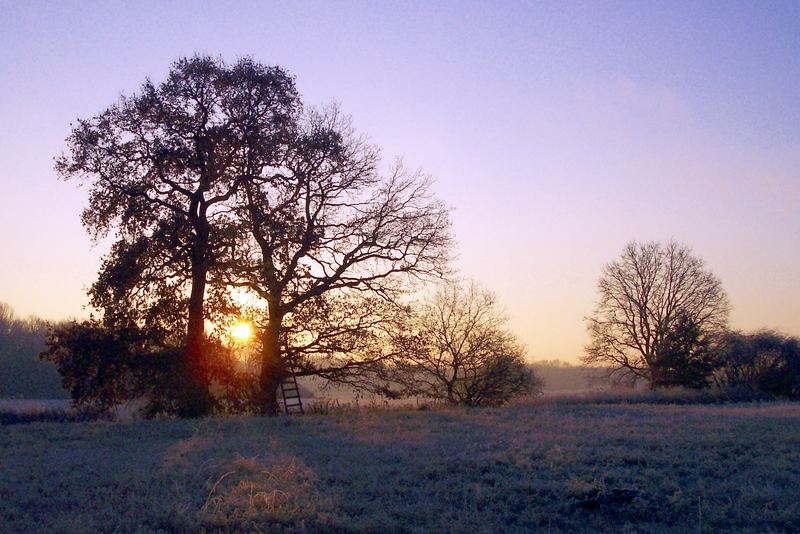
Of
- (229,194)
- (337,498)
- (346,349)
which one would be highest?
(229,194)

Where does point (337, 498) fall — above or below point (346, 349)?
below

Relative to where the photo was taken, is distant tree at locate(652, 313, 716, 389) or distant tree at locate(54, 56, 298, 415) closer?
distant tree at locate(54, 56, 298, 415)

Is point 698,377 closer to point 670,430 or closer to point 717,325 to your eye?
point 717,325

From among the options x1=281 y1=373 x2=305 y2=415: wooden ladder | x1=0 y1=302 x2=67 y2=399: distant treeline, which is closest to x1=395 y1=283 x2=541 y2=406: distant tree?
x1=281 y1=373 x2=305 y2=415: wooden ladder

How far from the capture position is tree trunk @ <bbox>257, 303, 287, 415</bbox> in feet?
91.0

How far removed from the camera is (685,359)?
156ft

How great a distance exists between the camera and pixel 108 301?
81.6 feet

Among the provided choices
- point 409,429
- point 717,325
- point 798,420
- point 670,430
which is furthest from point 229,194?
point 717,325

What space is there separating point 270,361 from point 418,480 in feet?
51.9

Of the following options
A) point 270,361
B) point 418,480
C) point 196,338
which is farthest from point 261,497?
point 270,361

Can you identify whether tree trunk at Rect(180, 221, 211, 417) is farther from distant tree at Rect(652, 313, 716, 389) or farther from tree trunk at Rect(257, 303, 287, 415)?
distant tree at Rect(652, 313, 716, 389)

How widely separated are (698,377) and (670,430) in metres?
31.9

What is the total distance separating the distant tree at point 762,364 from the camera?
44.1m

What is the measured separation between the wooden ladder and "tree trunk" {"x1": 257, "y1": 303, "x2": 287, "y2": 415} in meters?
0.66
